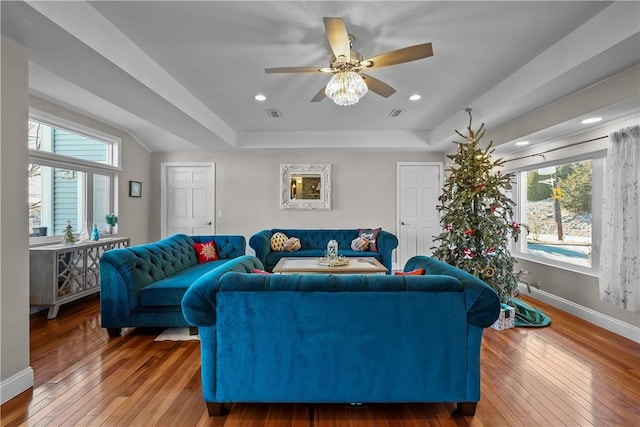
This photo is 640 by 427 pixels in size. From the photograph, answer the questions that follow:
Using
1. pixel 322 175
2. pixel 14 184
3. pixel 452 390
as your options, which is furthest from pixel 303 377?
pixel 322 175

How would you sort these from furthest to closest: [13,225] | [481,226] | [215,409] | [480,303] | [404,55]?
[481,226] < [404,55] < [13,225] < [215,409] < [480,303]

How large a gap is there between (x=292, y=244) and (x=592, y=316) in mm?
3942

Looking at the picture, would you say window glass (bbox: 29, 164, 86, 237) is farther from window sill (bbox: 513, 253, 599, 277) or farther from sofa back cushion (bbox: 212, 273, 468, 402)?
window sill (bbox: 513, 253, 599, 277)

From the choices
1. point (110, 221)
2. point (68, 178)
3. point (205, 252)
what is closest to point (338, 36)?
point (205, 252)

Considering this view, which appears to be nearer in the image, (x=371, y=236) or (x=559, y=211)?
(x=559, y=211)

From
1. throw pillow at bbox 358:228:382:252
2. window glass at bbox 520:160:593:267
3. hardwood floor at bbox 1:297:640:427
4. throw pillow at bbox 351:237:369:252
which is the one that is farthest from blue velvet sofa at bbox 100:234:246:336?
window glass at bbox 520:160:593:267

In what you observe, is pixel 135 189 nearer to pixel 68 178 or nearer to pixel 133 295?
pixel 68 178

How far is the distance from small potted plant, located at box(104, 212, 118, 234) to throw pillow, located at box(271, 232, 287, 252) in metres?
2.52

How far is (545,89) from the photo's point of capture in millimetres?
2977

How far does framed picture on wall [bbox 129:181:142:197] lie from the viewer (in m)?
5.72

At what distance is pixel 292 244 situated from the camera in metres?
5.27

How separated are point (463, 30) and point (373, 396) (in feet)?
8.91

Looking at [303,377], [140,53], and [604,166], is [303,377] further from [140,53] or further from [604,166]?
[604,166]

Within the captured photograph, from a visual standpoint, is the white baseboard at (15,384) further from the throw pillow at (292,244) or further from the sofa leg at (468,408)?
the throw pillow at (292,244)
